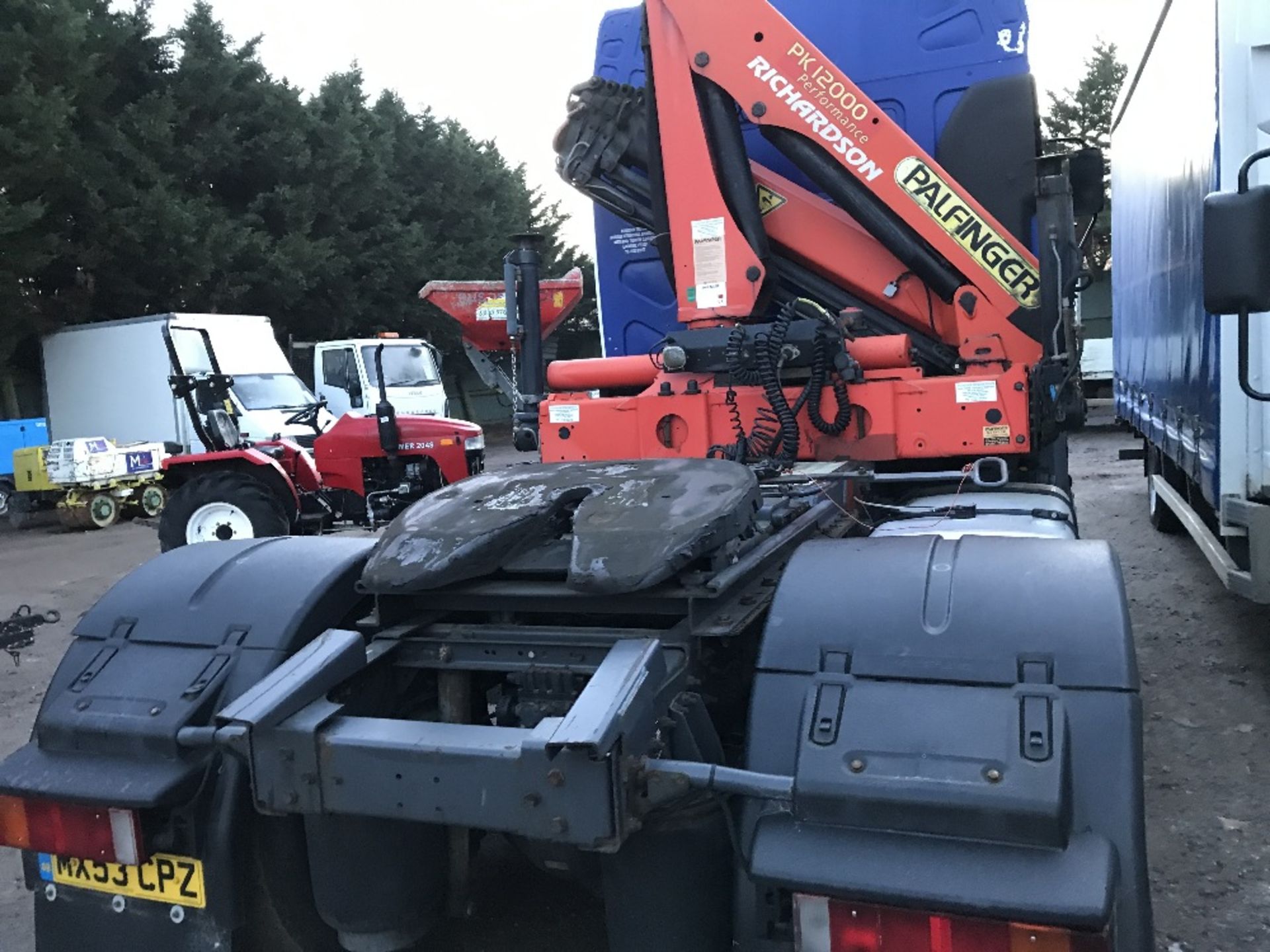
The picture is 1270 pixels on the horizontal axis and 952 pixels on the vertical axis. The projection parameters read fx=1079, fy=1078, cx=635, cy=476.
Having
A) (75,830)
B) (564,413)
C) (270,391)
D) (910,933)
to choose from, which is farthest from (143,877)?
(270,391)

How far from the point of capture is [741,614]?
255 centimetres

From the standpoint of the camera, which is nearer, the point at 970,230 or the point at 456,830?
the point at 456,830

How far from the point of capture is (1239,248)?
99.2 inches

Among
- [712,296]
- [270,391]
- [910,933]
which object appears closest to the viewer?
[910,933]

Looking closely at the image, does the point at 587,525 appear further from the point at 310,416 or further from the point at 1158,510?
the point at 310,416

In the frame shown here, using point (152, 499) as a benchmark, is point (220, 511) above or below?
above

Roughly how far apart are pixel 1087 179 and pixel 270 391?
14303 mm

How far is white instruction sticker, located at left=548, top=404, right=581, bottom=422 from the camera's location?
4895 millimetres

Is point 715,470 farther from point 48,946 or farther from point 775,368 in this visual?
point 48,946

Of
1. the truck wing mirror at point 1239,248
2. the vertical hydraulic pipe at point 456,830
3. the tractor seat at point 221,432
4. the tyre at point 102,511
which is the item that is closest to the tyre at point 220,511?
the tractor seat at point 221,432

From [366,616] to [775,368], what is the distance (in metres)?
2.02

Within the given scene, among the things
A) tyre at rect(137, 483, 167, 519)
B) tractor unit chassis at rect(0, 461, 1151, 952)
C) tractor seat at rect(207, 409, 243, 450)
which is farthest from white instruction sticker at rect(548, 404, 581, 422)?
tyre at rect(137, 483, 167, 519)

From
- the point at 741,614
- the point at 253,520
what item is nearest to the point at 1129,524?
the point at 253,520

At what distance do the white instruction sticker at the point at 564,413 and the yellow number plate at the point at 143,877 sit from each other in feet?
9.14
